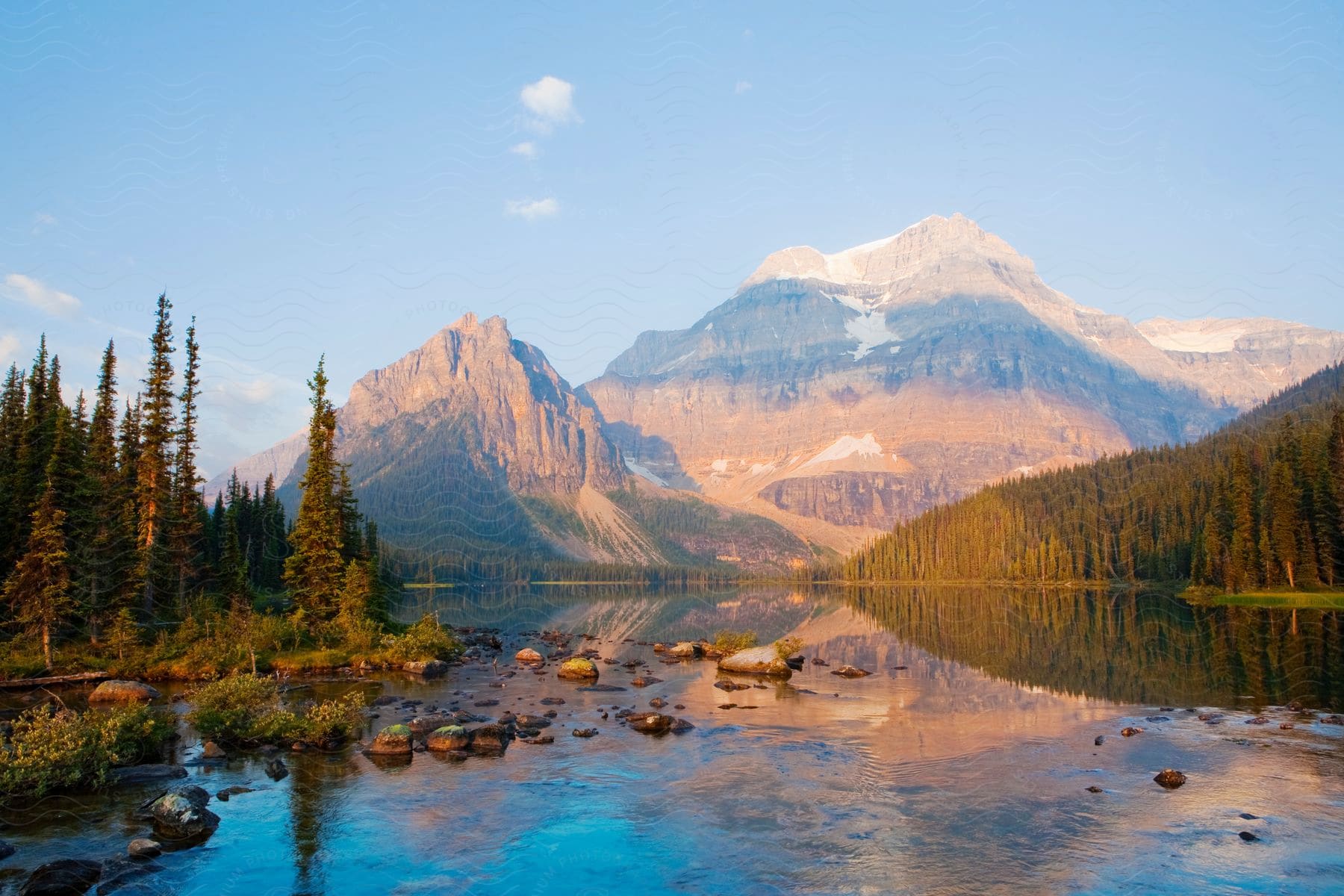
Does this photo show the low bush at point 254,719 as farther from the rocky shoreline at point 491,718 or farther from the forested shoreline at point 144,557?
the forested shoreline at point 144,557

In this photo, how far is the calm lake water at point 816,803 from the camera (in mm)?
19938

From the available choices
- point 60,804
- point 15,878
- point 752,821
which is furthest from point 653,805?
point 60,804

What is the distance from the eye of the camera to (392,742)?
108ft

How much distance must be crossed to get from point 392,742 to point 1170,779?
3008 centimetres

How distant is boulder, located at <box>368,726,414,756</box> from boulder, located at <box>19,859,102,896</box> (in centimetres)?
1338

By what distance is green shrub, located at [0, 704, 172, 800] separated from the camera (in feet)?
79.8

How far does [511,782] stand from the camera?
93.8 ft

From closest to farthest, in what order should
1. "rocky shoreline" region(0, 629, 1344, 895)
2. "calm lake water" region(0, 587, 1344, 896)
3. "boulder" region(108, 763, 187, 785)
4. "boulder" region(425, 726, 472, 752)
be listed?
"calm lake water" region(0, 587, 1344, 896) < "rocky shoreline" region(0, 629, 1344, 895) < "boulder" region(108, 763, 187, 785) < "boulder" region(425, 726, 472, 752)

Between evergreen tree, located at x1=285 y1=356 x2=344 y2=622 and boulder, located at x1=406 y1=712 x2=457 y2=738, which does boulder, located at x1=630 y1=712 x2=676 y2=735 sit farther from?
evergreen tree, located at x1=285 y1=356 x2=344 y2=622

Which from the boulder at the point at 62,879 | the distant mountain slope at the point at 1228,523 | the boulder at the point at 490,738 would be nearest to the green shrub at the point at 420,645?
the boulder at the point at 490,738

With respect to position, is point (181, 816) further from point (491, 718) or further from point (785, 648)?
point (785, 648)

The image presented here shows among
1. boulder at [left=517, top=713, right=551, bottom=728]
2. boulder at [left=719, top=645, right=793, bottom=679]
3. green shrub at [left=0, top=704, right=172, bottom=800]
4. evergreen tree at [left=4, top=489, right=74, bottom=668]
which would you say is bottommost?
boulder at [left=719, top=645, right=793, bottom=679]

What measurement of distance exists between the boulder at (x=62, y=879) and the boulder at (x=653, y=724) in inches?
897

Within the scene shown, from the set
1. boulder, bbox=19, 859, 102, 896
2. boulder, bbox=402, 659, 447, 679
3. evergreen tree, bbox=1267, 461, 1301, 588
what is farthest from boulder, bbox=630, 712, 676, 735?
evergreen tree, bbox=1267, 461, 1301, 588
